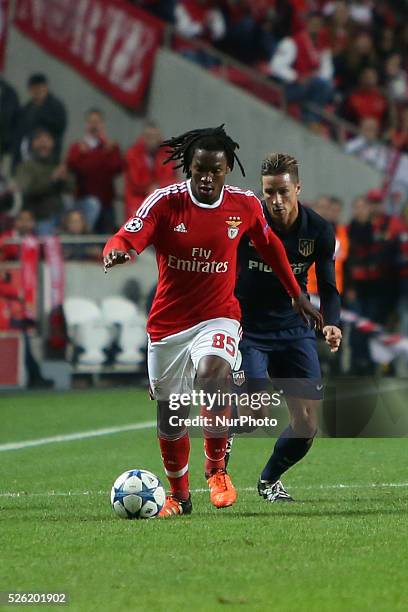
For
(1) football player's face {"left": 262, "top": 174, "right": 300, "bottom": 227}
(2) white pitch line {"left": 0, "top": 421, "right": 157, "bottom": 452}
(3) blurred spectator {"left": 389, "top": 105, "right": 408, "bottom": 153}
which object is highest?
(3) blurred spectator {"left": 389, "top": 105, "right": 408, "bottom": 153}

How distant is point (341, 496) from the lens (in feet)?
25.7

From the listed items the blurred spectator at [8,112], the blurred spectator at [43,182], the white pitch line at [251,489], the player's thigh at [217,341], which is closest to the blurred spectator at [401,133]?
the blurred spectator at [43,182]

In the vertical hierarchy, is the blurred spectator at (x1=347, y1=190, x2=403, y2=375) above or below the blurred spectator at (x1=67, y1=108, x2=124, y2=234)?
below

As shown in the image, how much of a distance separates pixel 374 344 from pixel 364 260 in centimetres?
102

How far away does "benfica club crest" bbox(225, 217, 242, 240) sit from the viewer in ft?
23.6

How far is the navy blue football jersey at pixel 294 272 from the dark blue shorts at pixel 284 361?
7 cm

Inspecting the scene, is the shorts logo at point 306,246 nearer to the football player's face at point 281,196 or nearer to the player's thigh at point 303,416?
the football player's face at point 281,196

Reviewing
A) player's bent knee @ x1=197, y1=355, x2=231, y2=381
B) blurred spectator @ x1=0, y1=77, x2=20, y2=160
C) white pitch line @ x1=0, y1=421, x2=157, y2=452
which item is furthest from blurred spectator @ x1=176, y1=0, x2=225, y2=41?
player's bent knee @ x1=197, y1=355, x2=231, y2=381

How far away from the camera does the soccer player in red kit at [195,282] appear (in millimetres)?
7078

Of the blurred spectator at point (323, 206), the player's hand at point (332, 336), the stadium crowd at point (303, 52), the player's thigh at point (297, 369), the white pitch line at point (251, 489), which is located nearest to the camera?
the player's hand at point (332, 336)

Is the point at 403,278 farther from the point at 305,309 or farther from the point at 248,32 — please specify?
the point at 305,309

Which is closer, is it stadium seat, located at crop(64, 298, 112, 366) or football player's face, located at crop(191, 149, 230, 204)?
football player's face, located at crop(191, 149, 230, 204)

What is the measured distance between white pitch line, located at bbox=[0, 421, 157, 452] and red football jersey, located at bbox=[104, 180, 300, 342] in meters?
3.76

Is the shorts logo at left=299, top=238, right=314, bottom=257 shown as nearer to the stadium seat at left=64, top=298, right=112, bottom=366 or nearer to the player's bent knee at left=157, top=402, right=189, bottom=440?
the player's bent knee at left=157, top=402, right=189, bottom=440
